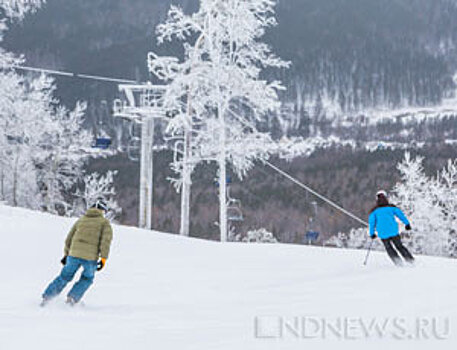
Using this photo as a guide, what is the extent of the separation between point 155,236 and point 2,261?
20.7 feet

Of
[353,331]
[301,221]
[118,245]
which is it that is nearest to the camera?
[353,331]

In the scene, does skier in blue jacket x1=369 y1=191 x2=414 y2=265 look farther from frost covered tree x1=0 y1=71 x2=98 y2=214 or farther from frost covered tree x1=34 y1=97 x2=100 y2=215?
frost covered tree x1=34 y1=97 x2=100 y2=215

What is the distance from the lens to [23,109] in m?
31.3

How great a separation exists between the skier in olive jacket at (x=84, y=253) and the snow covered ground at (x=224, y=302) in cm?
24

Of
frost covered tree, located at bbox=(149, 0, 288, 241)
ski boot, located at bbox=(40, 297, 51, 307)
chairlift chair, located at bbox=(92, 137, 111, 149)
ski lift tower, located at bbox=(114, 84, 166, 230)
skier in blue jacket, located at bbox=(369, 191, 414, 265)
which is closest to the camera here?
ski boot, located at bbox=(40, 297, 51, 307)

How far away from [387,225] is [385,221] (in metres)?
0.10

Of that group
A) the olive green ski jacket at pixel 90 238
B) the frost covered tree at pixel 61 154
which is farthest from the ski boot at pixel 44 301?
the frost covered tree at pixel 61 154

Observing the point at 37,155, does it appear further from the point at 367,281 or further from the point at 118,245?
the point at 367,281

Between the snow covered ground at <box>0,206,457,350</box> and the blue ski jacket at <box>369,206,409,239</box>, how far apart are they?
770mm

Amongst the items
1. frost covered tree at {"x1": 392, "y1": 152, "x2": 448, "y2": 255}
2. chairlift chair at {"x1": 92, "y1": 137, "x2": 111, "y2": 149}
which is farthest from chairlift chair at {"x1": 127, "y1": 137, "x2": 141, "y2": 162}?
frost covered tree at {"x1": 392, "y1": 152, "x2": 448, "y2": 255}

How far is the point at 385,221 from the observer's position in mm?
10648

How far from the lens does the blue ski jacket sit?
10.5m

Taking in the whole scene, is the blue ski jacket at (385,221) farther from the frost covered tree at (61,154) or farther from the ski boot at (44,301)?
the frost covered tree at (61,154)

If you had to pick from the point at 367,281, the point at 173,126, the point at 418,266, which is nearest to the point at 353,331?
the point at 367,281
